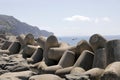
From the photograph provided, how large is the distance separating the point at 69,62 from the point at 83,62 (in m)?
0.79


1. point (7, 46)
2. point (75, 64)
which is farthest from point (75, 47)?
point (7, 46)

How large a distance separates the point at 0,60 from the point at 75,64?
345 centimetres

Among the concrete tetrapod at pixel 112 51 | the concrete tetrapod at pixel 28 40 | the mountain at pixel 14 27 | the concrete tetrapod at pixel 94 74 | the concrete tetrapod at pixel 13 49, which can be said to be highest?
the concrete tetrapod at pixel 112 51

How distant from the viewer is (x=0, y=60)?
38.4 ft

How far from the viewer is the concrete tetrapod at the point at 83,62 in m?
9.05

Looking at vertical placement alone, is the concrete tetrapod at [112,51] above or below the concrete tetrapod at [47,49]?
above

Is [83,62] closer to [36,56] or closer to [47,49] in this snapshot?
[47,49]

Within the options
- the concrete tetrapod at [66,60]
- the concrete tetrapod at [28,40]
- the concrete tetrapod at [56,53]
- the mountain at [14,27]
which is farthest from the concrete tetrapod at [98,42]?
the mountain at [14,27]

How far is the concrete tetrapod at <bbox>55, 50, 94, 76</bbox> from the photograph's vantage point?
29.7 ft

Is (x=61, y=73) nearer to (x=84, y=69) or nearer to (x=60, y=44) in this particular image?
(x=84, y=69)

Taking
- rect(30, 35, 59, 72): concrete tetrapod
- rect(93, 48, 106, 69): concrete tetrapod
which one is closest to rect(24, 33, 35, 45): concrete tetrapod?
rect(30, 35, 59, 72): concrete tetrapod

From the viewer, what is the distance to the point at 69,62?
32.4 ft

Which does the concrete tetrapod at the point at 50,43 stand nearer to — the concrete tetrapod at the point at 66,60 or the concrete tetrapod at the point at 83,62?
the concrete tetrapod at the point at 66,60

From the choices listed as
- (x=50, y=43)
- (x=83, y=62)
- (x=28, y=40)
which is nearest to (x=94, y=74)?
(x=83, y=62)
